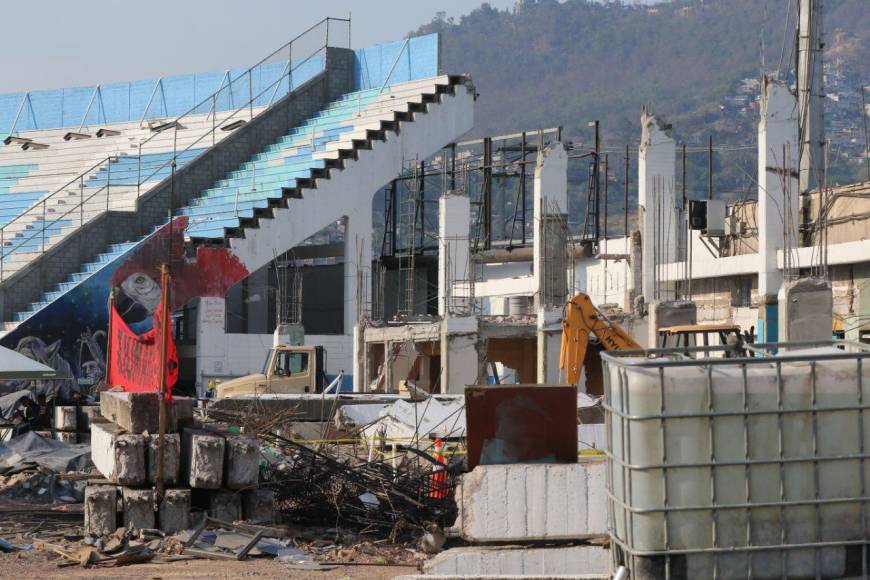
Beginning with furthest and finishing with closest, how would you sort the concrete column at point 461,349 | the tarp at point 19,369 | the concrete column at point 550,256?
the concrete column at point 461,349 → the concrete column at point 550,256 → the tarp at point 19,369

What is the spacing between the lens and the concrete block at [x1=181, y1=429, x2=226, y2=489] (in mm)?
12930

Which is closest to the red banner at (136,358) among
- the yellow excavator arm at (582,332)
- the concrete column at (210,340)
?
the yellow excavator arm at (582,332)

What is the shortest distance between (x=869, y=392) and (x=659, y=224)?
23263 millimetres

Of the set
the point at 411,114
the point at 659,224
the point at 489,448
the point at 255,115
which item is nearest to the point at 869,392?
the point at 489,448

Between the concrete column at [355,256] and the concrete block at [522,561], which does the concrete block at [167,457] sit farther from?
the concrete column at [355,256]

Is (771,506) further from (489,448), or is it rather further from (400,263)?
(400,263)

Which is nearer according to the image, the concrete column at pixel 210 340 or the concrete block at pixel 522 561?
the concrete block at pixel 522 561

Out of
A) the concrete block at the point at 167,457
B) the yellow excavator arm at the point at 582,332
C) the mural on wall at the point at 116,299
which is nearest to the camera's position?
the concrete block at the point at 167,457

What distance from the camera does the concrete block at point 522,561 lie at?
1089cm

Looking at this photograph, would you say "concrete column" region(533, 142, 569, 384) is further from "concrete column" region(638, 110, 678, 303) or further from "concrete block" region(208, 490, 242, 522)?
"concrete block" region(208, 490, 242, 522)

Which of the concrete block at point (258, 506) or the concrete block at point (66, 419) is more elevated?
the concrete block at point (66, 419)

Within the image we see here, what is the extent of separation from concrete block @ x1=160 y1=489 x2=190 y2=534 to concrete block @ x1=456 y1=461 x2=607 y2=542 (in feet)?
10.1

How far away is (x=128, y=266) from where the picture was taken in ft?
126

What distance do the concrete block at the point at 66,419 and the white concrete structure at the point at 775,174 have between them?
477 inches
